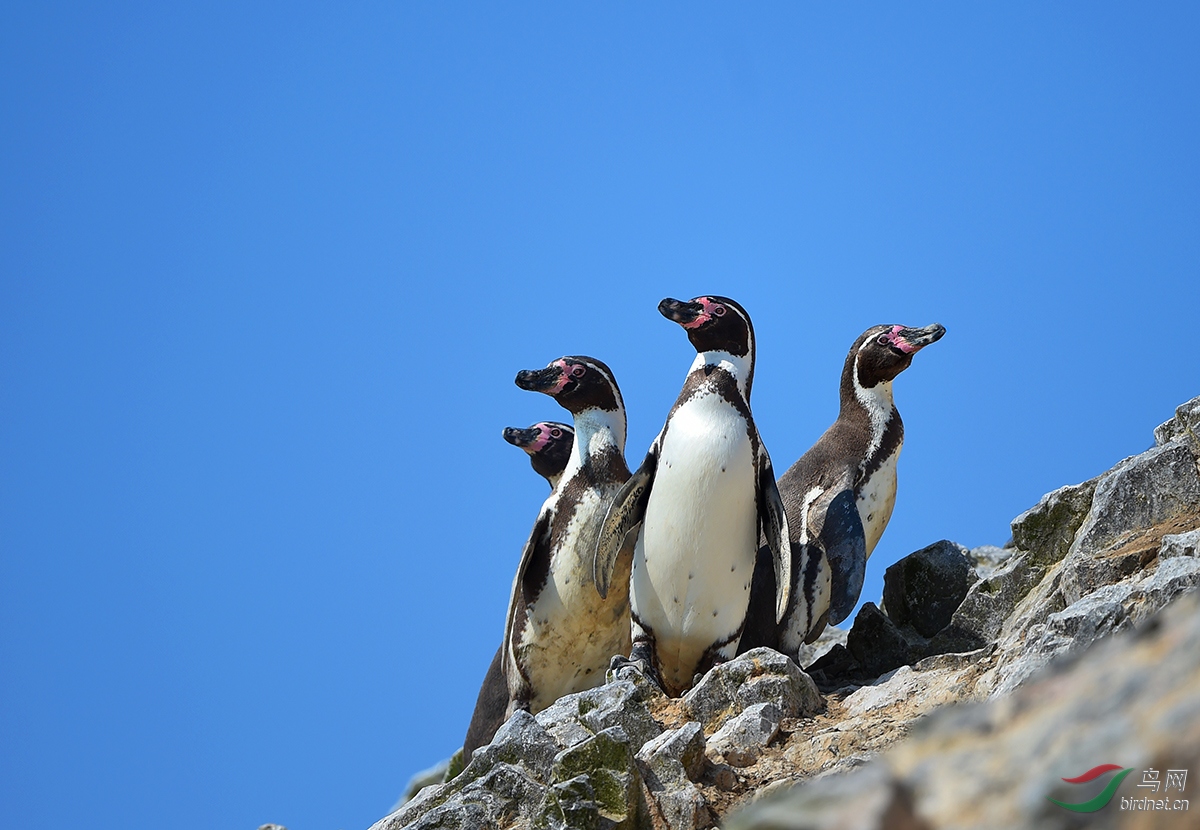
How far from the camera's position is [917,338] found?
9.45m

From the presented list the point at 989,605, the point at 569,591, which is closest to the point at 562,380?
the point at 569,591

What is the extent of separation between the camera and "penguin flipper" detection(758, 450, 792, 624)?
804cm

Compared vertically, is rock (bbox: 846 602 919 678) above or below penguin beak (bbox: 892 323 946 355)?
below

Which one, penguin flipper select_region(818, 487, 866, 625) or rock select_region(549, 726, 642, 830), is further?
penguin flipper select_region(818, 487, 866, 625)

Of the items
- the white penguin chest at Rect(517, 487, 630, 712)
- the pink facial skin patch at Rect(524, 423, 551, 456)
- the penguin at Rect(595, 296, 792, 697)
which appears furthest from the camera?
the pink facial skin patch at Rect(524, 423, 551, 456)

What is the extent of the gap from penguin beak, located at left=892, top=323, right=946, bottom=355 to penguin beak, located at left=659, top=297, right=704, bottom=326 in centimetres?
179

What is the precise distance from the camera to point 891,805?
1342 mm

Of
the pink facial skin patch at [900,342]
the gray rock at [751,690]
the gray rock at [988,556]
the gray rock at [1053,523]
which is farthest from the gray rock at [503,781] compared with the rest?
the gray rock at [988,556]

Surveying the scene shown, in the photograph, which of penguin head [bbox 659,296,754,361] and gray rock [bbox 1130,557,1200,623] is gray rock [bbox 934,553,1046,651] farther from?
gray rock [bbox 1130,557,1200,623]

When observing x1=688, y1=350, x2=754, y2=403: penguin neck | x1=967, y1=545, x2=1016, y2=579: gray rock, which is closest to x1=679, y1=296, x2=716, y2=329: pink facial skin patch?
x1=688, y1=350, x2=754, y2=403: penguin neck

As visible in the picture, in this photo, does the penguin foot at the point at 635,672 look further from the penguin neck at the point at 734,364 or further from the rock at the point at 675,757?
the penguin neck at the point at 734,364

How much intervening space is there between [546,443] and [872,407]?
2.65 meters

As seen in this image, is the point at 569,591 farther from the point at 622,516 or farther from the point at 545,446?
the point at 545,446

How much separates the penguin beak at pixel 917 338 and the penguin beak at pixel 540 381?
2.63 m
